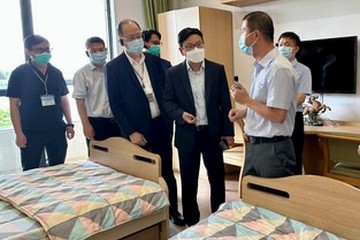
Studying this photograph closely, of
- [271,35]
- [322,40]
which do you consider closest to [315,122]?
[322,40]

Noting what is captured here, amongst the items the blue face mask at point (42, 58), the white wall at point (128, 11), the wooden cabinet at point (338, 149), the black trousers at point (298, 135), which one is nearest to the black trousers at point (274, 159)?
the black trousers at point (298, 135)

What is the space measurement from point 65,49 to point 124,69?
1930 millimetres

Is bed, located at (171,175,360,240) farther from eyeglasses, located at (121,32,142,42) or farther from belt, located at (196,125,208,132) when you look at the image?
eyeglasses, located at (121,32,142,42)

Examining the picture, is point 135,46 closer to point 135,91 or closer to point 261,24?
point 135,91

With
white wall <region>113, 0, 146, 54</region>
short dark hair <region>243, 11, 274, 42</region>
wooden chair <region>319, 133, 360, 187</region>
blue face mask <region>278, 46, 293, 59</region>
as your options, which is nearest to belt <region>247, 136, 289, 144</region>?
short dark hair <region>243, 11, 274, 42</region>

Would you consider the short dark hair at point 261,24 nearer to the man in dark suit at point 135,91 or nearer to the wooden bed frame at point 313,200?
the wooden bed frame at point 313,200

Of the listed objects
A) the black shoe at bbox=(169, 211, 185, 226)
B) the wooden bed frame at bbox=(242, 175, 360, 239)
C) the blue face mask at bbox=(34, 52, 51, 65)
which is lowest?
the black shoe at bbox=(169, 211, 185, 226)

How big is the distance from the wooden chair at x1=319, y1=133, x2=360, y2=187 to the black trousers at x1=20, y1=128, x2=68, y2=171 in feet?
7.32

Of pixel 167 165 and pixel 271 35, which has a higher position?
pixel 271 35

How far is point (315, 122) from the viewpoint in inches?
130

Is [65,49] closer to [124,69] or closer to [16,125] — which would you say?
[16,125]

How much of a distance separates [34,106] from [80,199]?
4.14 ft

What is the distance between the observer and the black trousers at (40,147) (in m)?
2.78

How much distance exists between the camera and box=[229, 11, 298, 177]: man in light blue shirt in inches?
63.1
